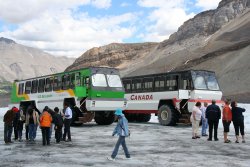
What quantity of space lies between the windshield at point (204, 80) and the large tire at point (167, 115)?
2086 mm

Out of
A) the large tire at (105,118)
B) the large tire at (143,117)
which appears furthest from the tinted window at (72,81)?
the large tire at (143,117)

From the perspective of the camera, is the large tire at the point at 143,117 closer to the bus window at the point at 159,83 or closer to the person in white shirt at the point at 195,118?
the bus window at the point at 159,83

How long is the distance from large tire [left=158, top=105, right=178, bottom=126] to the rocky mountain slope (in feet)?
75.9

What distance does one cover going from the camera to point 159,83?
2330 centimetres

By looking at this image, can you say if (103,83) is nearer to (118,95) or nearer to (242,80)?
(118,95)

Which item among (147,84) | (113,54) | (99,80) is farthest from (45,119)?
(113,54)

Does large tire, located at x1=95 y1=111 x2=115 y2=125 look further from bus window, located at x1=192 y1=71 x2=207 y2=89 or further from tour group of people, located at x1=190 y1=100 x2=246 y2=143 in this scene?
tour group of people, located at x1=190 y1=100 x2=246 y2=143

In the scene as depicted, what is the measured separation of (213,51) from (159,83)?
54.0 metres

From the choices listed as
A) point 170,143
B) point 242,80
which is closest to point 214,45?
point 242,80

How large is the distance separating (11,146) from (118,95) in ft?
29.4

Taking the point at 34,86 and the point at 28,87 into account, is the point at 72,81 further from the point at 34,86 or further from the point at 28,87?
the point at 28,87

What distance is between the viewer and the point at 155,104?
918 inches

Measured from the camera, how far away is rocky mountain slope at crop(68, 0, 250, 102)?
5597 cm

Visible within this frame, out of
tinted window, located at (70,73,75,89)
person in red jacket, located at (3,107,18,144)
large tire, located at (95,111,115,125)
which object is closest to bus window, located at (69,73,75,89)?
tinted window, located at (70,73,75,89)
